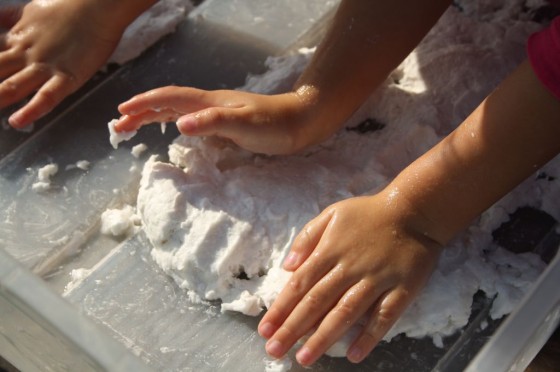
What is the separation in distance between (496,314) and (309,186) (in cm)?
31

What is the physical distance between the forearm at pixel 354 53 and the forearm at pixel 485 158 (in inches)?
7.5

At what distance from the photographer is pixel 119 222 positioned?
1.14 metres

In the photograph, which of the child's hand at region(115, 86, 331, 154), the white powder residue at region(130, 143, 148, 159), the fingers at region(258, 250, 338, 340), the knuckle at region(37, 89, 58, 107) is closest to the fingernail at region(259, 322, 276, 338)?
the fingers at region(258, 250, 338, 340)

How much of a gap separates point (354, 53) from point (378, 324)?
16.5 inches

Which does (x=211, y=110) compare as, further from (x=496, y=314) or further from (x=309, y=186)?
(x=496, y=314)

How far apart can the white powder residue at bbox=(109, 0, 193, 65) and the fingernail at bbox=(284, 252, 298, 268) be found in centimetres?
59

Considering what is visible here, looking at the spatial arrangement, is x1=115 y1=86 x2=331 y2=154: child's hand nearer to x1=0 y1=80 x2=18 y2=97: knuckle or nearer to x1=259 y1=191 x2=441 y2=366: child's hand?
x1=259 y1=191 x2=441 y2=366: child's hand

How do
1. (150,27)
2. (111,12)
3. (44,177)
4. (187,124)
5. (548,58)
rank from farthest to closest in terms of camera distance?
(150,27)
(111,12)
(44,177)
(187,124)
(548,58)

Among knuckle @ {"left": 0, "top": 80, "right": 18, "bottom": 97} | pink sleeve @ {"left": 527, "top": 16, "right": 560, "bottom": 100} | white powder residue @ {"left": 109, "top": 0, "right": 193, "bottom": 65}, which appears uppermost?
pink sleeve @ {"left": 527, "top": 16, "right": 560, "bottom": 100}

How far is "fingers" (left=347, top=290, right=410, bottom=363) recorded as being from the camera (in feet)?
3.08

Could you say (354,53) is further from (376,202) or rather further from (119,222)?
(119,222)

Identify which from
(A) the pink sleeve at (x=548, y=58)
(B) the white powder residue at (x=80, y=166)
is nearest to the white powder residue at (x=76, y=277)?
(B) the white powder residue at (x=80, y=166)

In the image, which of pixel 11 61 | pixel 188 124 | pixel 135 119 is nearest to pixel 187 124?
pixel 188 124

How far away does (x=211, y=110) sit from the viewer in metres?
1.06
